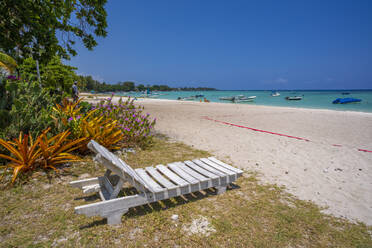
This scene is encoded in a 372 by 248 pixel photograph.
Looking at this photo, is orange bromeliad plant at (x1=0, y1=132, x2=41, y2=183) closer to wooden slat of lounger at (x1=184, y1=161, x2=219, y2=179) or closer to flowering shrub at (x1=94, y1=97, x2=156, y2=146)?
flowering shrub at (x1=94, y1=97, x2=156, y2=146)

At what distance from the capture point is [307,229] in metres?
2.24

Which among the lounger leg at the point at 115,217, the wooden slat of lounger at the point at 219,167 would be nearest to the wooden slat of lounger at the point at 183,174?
the wooden slat of lounger at the point at 219,167

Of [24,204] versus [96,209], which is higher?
[96,209]

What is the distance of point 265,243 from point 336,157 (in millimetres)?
4419

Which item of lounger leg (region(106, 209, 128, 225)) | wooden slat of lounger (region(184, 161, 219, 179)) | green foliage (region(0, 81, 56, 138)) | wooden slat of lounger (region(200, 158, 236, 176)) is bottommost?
lounger leg (region(106, 209, 128, 225))

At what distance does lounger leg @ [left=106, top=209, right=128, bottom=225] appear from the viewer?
2225 mm

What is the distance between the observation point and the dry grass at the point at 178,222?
2004 millimetres

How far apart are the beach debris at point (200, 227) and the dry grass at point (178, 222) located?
4 cm

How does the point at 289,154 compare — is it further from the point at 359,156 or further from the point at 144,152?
the point at 144,152

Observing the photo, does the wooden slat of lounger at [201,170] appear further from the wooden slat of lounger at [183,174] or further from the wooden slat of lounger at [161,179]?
the wooden slat of lounger at [161,179]

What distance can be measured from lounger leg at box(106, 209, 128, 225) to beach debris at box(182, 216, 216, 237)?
2.60ft

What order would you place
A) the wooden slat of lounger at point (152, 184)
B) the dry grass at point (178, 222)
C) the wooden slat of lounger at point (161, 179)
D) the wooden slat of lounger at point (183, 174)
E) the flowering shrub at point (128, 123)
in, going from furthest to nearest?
the flowering shrub at point (128, 123) < the wooden slat of lounger at point (183, 174) < the wooden slat of lounger at point (161, 179) < the wooden slat of lounger at point (152, 184) < the dry grass at point (178, 222)

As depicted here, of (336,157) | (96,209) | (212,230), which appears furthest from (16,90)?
(336,157)

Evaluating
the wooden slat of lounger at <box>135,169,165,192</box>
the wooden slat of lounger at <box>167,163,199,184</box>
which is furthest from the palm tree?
the wooden slat of lounger at <box>167,163,199,184</box>
